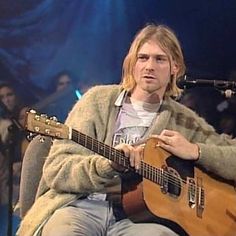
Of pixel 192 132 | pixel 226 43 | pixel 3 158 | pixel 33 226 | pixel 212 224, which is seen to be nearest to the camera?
pixel 33 226

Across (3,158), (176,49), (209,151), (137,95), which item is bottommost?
(3,158)

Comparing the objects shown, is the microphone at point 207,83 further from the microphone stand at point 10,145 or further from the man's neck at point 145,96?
the microphone stand at point 10,145

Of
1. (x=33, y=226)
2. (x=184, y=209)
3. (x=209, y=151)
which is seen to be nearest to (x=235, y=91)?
(x=209, y=151)

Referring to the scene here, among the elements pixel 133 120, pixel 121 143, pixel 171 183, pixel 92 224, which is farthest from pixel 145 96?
pixel 92 224

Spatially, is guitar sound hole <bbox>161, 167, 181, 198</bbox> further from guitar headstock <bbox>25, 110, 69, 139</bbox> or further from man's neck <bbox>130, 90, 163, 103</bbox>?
guitar headstock <bbox>25, 110, 69, 139</bbox>

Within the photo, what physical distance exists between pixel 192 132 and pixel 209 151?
0.40 ft

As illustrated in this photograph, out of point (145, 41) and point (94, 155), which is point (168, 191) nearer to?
point (94, 155)

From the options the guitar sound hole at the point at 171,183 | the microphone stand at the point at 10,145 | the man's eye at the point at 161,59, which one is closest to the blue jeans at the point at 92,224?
the guitar sound hole at the point at 171,183

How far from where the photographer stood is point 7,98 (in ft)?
9.68

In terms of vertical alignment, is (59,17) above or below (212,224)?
above

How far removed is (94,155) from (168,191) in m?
0.26

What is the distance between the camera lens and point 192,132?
7.29 ft

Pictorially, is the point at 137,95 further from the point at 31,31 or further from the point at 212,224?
the point at 31,31

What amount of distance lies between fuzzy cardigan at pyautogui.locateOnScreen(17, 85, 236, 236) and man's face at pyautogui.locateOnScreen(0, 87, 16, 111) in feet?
2.94
